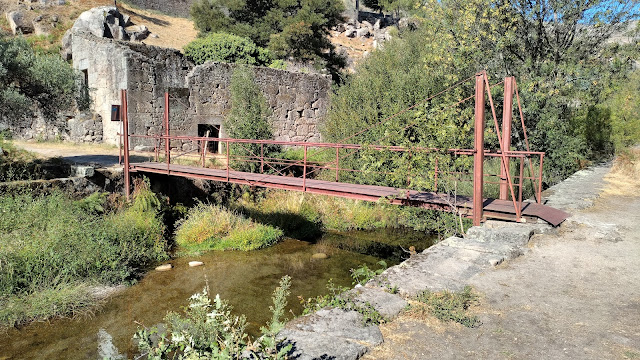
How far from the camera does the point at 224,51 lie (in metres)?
17.7

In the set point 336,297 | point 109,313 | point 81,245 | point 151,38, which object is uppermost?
point 151,38

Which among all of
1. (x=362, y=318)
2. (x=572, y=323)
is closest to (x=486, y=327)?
(x=572, y=323)

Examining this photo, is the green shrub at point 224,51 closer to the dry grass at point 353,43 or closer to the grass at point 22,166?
the grass at point 22,166

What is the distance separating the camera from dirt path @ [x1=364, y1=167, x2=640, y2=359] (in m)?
3.08

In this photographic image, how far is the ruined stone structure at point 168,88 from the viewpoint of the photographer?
47.0 feet

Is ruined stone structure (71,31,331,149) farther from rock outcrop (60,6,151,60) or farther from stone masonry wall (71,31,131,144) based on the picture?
rock outcrop (60,6,151,60)

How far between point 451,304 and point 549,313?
2.51ft

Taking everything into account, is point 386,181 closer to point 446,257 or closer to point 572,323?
point 446,257

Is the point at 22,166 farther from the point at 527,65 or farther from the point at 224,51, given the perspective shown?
the point at 527,65

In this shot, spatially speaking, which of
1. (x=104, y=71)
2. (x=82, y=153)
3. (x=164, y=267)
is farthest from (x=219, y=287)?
(x=104, y=71)

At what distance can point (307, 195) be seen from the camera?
1246cm

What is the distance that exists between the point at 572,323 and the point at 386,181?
329 inches

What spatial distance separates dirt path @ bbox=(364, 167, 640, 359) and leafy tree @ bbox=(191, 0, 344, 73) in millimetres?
19425

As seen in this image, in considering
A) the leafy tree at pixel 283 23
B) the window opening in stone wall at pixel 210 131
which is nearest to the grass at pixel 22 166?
the window opening in stone wall at pixel 210 131
